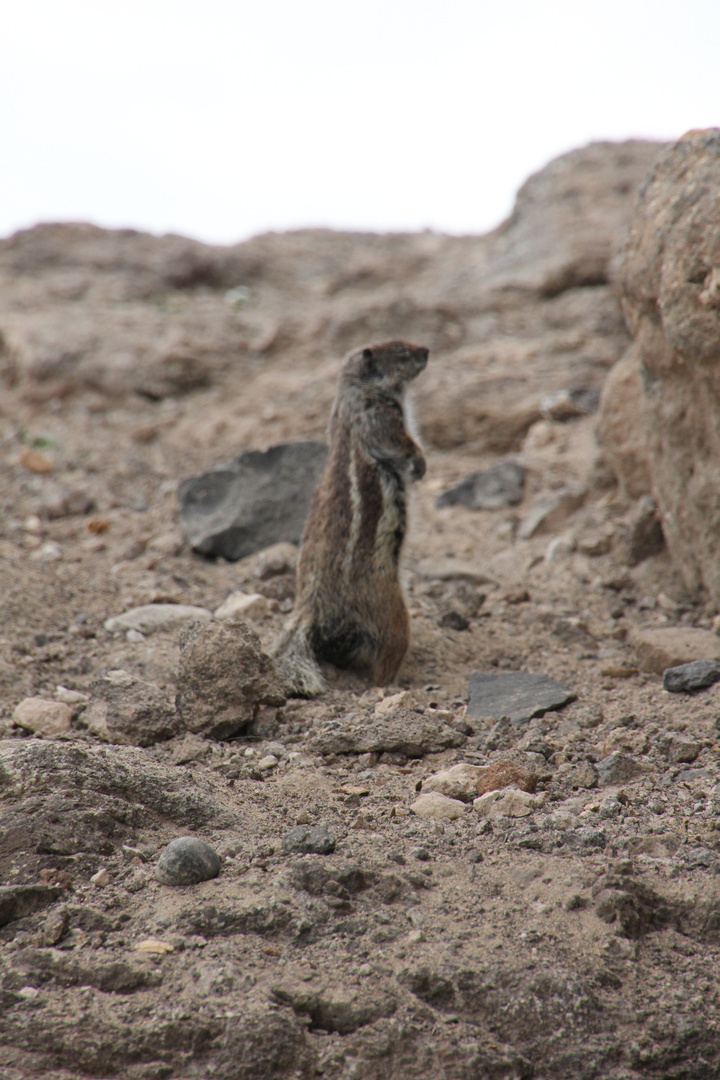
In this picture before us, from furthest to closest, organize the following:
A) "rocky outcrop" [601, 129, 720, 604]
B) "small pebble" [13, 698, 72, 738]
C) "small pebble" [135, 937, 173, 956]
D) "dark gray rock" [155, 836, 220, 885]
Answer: "rocky outcrop" [601, 129, 720, 604] < "small pebble" [13, 698, 72, 738] < "dark gray rock" [155, 836, 220, 885] < "small pebble" [135, 937, 173, 956]

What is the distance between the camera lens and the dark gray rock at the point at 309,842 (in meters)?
2.61

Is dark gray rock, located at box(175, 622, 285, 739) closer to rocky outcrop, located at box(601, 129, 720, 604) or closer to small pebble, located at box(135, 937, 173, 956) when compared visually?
small pebble, located at box(135, 937, 173, 956)

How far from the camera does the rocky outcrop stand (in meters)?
3.93

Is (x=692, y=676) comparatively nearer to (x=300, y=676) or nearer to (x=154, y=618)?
(x=300, y=676)

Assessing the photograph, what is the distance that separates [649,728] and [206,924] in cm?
197

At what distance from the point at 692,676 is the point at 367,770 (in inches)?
59.6

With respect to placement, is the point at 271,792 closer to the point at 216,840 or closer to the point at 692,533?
the point at 216,840

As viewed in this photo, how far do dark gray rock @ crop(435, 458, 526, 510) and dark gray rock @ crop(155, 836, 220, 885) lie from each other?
4.12 metres

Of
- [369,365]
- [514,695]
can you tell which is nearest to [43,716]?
[514,695]

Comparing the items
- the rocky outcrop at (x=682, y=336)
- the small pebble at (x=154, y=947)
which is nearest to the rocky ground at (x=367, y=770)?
the small pebble at (x=154, y=947)

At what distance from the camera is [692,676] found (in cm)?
379

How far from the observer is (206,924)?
229 centimetres

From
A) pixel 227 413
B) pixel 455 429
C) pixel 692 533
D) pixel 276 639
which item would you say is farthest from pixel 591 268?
pixel 276 639

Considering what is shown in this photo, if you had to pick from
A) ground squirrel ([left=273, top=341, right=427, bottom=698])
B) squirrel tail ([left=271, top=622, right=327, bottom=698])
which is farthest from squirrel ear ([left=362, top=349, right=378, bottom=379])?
squirrel tail ([left=271, top=622, right=327, bottom=698])
